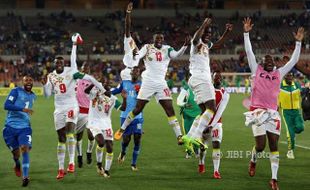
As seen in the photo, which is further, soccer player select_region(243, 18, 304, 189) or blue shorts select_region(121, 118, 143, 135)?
blue shorts select_region(121, 118, 143, 135)

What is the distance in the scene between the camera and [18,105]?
13.0m

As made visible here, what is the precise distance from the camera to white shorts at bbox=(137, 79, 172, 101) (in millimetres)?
13836

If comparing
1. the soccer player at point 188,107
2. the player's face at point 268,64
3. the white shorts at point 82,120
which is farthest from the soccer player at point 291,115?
the white shorts at point 82,120

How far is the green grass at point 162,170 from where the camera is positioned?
12961 millimetres

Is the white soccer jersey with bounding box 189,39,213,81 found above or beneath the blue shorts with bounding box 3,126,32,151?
above

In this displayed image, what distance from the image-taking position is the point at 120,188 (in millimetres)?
12570

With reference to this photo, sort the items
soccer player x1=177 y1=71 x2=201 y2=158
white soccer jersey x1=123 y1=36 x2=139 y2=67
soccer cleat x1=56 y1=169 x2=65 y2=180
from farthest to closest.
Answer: soccer player x1=177 y1=71 x2=201 y2=158, white soccer jersey x1=123 y1=36 x2=139 y2=67, soccer cleat x1=56 y1=169 x2=65 y2=180

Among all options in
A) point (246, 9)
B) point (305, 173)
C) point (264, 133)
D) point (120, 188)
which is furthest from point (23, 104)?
point (246, 9)

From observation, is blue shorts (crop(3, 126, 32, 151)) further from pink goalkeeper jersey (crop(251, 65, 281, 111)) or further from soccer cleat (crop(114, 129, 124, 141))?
pink goalkeeper jersey (crop(251, 65, 281, 111))

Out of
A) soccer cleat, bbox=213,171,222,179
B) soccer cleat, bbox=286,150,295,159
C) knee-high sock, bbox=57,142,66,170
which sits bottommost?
soccer cleat, bbox=286,150,295,159

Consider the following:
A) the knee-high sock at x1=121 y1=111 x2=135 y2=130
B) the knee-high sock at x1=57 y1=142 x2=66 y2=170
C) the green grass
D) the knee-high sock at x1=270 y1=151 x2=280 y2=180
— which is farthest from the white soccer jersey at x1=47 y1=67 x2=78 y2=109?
the knee-high sock at x1=270 y1=151 x2=280 y2=180

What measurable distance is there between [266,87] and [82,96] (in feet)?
16.7

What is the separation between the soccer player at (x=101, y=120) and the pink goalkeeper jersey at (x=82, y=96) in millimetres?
1111

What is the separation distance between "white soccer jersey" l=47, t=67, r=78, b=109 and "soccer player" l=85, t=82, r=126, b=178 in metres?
0.42
